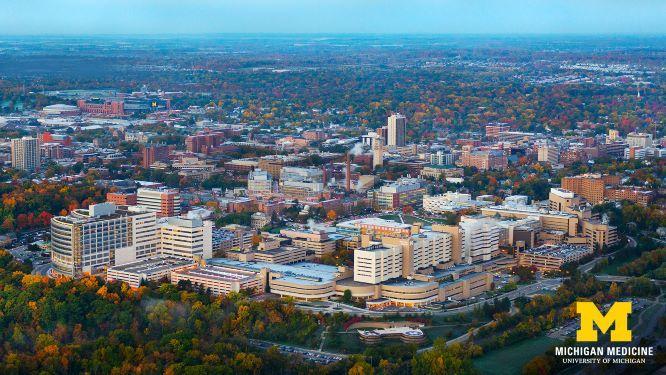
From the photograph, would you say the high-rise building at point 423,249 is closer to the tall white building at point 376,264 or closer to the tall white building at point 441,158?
the tall white building at point 376,264

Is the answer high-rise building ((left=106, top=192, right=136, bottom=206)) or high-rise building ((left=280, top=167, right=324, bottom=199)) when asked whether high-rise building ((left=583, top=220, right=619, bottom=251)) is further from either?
high-rise building ((left=106, top=192, right=136, bottom=206))

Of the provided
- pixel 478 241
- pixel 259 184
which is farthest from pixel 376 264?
pixel 259 184

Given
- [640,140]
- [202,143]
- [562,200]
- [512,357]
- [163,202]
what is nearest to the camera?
[512,357]

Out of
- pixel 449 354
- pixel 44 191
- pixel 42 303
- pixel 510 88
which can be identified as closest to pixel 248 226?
pixel 44 191

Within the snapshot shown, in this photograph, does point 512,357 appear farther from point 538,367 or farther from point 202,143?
point 202,143

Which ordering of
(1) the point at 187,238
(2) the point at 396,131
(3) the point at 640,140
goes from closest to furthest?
(1) the point at 187,238, (3) the point at 640,140, (2) the point at 396,131

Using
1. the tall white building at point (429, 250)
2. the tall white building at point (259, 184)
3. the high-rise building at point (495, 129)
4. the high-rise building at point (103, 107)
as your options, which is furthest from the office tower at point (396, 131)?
the tall white building at point (429, 250)

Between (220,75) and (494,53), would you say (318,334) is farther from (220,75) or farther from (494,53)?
(494,53)
